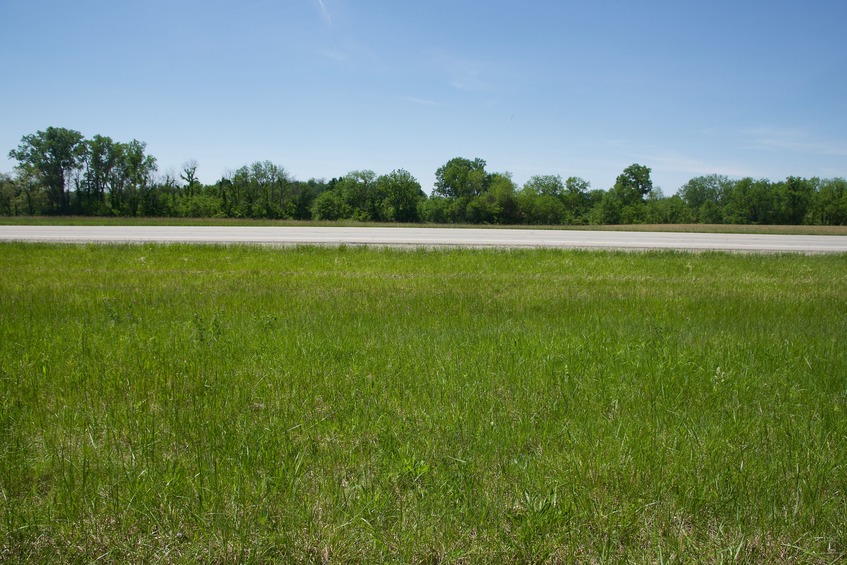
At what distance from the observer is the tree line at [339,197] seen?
83.2 metres

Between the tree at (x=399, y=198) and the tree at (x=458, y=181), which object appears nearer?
the tree at (x=399, y=198)

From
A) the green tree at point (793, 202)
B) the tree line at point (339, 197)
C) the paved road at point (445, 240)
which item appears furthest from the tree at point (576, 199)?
the paved road at point (445, 240)

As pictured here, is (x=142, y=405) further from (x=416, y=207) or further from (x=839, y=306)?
(x=416, y=207)

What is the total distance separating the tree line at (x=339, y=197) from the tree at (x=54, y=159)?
146 mm

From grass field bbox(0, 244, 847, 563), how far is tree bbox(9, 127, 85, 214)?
93045 millimetres

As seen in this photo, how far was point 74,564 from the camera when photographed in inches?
105

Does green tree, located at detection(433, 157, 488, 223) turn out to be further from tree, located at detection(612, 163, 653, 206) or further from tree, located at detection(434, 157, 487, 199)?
tree, located at detection(612, 163, 653, 206)

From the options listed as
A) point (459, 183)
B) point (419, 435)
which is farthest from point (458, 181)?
point (419, 435)

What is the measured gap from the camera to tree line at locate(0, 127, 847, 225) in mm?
83188

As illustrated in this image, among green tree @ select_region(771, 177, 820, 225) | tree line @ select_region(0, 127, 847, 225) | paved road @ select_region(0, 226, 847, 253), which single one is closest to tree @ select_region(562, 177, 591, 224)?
tree line @ select_region(0, 127, 847, 225)

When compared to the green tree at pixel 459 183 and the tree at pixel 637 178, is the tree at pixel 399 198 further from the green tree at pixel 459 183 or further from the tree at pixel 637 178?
the tree at pixel 637 178

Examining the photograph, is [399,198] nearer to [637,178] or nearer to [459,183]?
[459,183]

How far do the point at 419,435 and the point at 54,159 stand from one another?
341 ft

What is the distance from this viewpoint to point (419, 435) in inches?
161
